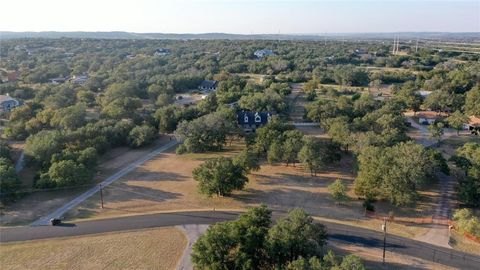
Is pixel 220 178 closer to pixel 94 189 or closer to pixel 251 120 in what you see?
pixel 94 189

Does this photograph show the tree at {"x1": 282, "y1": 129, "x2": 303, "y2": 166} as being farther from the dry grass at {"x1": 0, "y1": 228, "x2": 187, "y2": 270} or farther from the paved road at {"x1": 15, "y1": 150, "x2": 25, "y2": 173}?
the paved road at {"x1": 15, "y1": 150, "x2": 25, "y2": 173}

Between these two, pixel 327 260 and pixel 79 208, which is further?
pixel 79 208

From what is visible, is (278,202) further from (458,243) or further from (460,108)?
(460,108)

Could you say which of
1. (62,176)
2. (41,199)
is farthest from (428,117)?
(41,199)

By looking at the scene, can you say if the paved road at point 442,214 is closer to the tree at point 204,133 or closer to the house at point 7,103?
the tree at point 204,133

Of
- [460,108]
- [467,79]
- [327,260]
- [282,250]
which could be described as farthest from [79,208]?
[467,79]

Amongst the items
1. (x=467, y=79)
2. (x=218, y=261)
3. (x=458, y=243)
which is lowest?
(x=458, y=243)
